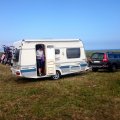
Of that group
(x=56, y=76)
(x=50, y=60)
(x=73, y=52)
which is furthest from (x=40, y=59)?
(x=73, y=52)

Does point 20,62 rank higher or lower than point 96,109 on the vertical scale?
higher

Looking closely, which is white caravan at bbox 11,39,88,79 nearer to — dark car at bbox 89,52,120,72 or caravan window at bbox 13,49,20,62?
caravan window at bbox 13,49,20,62

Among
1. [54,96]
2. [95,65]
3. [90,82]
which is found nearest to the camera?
[54,96]

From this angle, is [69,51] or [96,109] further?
[69,51]

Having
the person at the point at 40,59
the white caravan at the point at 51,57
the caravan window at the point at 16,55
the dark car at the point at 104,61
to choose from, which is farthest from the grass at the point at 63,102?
the dark car at the point at 104,61

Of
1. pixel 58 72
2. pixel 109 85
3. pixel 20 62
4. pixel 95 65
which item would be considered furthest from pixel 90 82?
pixel 95 65

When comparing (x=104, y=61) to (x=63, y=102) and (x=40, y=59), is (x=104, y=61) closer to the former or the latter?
(x=40, y=59)

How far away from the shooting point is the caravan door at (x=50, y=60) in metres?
20.4

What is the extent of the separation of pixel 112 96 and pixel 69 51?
7928 mm

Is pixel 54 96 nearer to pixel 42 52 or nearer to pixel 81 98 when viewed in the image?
pixel 81 98

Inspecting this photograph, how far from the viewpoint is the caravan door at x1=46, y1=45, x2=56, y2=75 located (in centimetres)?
2041

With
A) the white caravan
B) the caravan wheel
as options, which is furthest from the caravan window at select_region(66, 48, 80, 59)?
the caravan wheel

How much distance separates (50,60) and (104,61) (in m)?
5.90

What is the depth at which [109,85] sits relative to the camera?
17.3 metres
